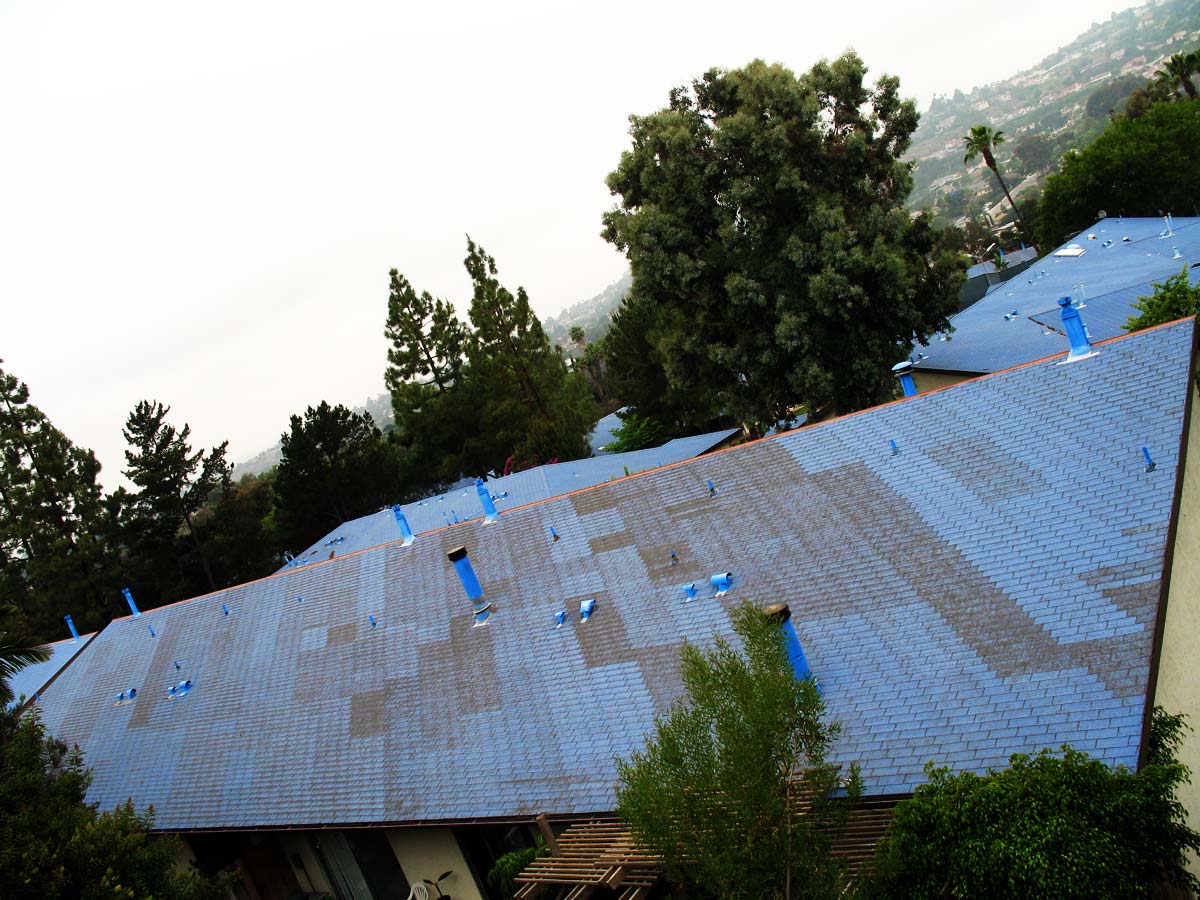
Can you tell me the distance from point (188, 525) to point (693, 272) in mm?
33062

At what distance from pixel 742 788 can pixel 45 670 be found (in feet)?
92.9

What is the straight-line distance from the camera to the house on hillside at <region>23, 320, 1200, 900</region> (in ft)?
34.2

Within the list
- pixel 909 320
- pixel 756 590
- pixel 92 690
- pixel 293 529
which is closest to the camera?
pixel 756 590

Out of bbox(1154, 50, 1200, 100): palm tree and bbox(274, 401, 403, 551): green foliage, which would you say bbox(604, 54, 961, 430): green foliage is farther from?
bbox(1154, 50, 1200, 100): palm tree

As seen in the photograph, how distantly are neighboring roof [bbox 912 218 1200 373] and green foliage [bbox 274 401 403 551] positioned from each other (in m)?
31.5

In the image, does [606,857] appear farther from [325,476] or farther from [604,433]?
[604,433]

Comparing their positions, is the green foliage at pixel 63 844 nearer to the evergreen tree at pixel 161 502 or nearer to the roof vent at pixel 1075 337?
the roof vent at pixel 1075 337

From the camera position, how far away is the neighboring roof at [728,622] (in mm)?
10508

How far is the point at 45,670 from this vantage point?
91.9 ft

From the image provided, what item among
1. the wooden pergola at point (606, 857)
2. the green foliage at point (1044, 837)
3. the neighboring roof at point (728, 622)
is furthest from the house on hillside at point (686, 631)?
the green foliage at point (1044, 837)

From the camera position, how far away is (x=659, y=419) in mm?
53062

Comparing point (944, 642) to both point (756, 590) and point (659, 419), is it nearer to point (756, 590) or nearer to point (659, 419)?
point (756, 590)

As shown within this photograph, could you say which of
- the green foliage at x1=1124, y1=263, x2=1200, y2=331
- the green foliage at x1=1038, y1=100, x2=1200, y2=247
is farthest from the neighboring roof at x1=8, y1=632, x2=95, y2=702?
the green foliage at x1=1038, y1=100, x2=1200, y2=247

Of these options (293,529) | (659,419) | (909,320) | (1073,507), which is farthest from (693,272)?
(293,529)
